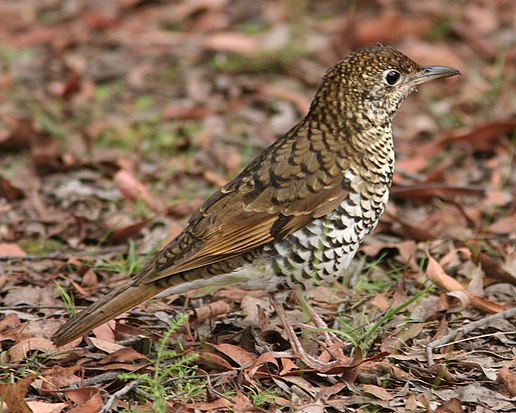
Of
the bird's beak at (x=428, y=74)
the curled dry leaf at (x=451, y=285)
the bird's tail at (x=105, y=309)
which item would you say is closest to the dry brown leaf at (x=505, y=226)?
the curled dry leaf at (x=451, y=285)

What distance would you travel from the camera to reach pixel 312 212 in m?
5.43

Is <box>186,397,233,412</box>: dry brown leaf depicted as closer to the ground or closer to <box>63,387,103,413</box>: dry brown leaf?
the ground

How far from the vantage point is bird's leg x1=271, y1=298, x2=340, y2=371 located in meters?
5.23

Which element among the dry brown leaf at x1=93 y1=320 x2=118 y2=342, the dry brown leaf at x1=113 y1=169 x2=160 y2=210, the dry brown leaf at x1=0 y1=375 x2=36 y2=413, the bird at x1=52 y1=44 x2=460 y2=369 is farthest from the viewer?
the dry brown leaf at x1=113 y1=169 x2=160 y2=210

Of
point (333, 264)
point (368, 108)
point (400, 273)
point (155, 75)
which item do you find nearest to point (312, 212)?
point (333, 264)

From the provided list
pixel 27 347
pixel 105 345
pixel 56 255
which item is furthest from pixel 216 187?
pixel 27 347

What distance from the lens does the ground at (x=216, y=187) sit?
16.8ft

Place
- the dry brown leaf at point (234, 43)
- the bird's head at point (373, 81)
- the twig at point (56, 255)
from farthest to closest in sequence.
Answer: the dry brown leaf at point (234, 43), the twig at point (56, 255), the bird's head at point (373, 81)

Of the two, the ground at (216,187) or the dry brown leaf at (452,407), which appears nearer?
the dry brown leaf at (452,407)

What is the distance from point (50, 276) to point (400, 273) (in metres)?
2.45

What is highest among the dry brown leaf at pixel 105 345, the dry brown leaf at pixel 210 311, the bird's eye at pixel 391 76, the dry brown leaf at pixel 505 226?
the bird's eye at pixel 391 76

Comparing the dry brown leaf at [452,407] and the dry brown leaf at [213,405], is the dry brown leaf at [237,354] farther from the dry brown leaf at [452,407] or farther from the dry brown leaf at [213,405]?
the dry brown leaf at [452,407]

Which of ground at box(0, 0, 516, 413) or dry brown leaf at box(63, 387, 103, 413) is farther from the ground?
dry brown leaf at box(63, 387, 103, 413)

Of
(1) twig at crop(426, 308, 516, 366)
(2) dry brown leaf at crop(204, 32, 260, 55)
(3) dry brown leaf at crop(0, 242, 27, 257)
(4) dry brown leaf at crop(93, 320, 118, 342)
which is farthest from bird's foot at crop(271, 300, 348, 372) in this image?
(2) dry brown leaf at crop(204, 32, 260, 55)
